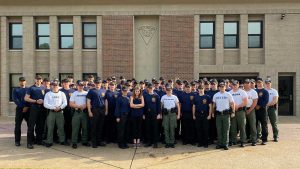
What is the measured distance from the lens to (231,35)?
19.4 metres

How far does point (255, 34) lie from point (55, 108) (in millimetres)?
13424

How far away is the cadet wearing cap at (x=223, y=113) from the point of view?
32.2 ft

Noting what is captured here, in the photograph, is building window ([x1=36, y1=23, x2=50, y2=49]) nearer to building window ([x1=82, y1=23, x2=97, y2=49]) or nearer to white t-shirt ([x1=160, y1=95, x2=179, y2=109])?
building window ([x1=82, y1=23, x2=97, y2=49])

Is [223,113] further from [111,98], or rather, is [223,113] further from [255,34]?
[255,34]

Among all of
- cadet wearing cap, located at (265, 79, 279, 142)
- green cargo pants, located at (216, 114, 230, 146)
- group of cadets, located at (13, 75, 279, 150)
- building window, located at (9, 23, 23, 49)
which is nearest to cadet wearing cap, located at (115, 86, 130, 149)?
group of cadets, located at (13, 75, 279, 150)

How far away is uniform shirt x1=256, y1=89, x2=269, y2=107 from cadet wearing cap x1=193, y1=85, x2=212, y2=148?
1.69m

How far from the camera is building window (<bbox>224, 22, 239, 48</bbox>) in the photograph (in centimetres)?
1936

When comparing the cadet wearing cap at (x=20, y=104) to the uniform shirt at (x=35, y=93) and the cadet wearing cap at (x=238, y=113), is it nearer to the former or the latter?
the uniform shirt at (x=35, y=93)

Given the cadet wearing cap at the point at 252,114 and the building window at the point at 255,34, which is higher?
the building window at the point at 255,34

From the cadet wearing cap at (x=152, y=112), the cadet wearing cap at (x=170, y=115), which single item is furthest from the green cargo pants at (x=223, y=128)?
the cadet wearing cap at (x=152, y=112)

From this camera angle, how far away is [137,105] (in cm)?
1000

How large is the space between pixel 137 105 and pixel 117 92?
0.95 metres

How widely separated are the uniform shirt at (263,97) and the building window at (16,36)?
14.7 metres

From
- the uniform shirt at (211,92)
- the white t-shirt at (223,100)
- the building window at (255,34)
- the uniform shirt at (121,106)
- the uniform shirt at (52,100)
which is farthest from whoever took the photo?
the building window at (255,34)
